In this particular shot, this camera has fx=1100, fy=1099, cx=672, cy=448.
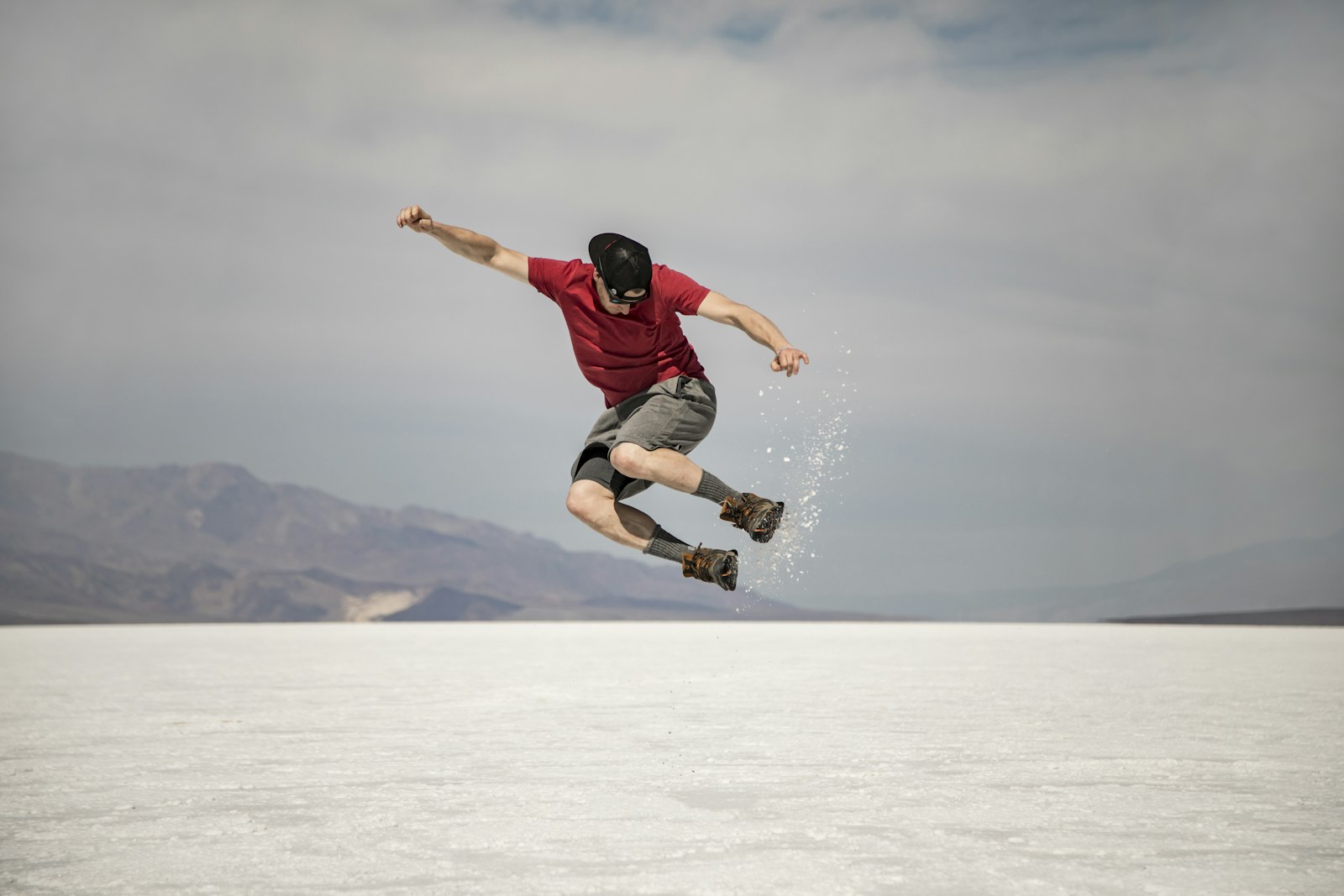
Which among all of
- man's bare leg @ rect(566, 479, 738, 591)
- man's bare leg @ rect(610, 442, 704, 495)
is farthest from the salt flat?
man's bare leg @ rect(610, 442, 704, 495)

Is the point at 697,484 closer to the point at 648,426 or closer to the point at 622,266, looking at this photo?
the point at 648,426

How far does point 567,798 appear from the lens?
4230 mm

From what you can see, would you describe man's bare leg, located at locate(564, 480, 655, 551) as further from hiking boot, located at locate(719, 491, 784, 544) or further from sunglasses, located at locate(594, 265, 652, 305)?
sunglasses, located at locate(594, 265, 652, 305)

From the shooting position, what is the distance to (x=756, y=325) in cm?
530

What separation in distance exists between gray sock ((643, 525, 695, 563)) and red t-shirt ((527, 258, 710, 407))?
2.48 ft

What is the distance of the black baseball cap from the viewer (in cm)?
512

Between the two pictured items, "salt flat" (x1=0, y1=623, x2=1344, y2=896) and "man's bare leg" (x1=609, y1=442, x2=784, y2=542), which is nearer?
"salt flat" (x1=0, y1=623, x2=1344, y2=896)

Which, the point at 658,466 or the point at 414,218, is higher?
the point at 414,218

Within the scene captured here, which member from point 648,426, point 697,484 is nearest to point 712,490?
point 697,484

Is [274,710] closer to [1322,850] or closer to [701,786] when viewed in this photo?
[701,786]

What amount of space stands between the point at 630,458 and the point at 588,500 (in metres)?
0.41

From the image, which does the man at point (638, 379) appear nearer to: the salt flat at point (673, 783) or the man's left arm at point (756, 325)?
the man's left arm at point (756, 325)

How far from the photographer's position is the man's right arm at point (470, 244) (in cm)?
529

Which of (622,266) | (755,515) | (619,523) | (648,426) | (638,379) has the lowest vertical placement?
(619,523)
